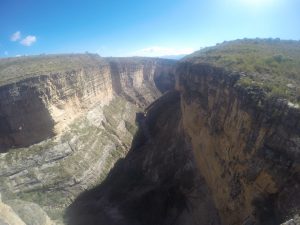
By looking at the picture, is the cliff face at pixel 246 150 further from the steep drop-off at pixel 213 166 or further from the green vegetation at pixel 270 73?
the green vegetation at pixel 270 73

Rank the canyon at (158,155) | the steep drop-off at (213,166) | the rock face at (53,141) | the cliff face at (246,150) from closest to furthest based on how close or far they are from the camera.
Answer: the cliff face at (246,150), the steep drop-off at (213,166), the canyon at (158,155), the rock face at (53,141)

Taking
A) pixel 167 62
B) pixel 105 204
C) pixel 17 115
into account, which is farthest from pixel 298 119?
pixel 167 62

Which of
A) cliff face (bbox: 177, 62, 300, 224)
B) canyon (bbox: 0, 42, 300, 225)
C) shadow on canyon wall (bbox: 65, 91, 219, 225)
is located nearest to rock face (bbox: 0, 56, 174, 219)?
canyon (bbox: 0, 42, 300, 225)

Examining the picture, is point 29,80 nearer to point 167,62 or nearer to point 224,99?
point 224,99

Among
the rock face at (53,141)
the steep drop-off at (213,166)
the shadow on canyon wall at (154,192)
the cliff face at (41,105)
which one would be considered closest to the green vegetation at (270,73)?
the steep drop-off at (213,166)

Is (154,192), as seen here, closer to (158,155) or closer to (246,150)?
(158,155)

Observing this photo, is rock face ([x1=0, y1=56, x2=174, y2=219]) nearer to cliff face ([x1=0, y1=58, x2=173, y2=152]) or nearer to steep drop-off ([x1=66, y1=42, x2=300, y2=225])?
cliff face ([x1=0, y1=58, x2=173, y2=152])

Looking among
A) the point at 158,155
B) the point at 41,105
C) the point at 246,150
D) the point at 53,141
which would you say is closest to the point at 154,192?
the point at 158,155
